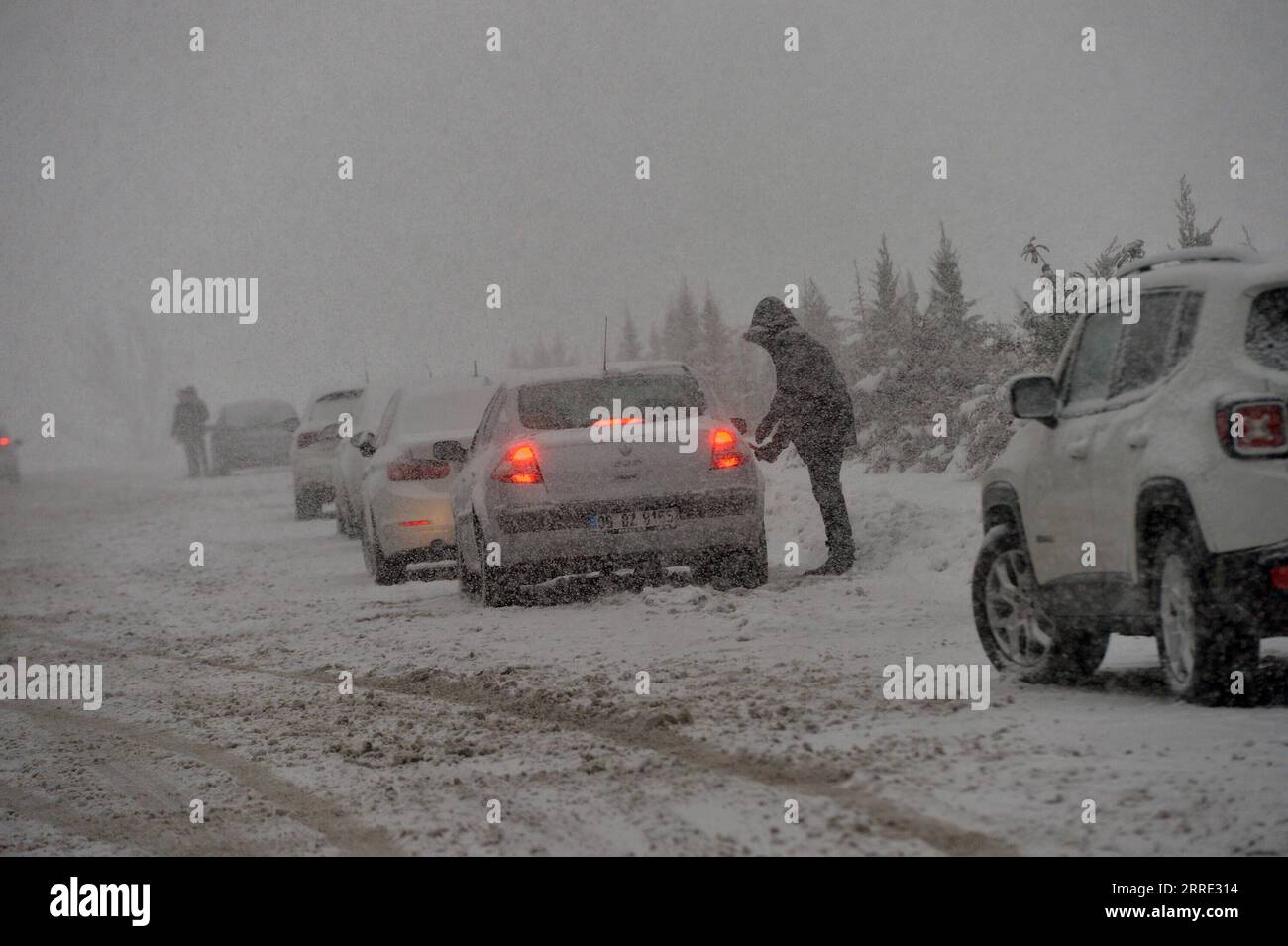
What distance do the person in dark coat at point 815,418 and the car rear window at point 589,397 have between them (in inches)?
41.3

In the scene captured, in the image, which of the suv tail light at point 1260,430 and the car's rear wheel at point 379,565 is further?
the car's rear wheel at point 379,565

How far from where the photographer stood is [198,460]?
42.9m

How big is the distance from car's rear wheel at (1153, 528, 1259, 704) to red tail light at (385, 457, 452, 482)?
8.49 meters

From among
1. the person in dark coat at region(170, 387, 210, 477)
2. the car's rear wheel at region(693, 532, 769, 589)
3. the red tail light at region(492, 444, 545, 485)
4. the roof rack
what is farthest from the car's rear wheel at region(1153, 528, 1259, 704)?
the person in dark coat at region(170, 387, 210, 477)

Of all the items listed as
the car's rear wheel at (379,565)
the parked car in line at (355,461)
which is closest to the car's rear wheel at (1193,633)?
the car's rear wheel at (379,565)

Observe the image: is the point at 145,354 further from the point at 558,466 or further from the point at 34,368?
the point at 558,466

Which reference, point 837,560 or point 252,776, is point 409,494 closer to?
point 837,560

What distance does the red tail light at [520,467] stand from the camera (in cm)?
1076

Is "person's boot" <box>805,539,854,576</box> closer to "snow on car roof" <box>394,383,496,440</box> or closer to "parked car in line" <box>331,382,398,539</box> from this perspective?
"snow on car roof" <box>394,383,496,440</box>

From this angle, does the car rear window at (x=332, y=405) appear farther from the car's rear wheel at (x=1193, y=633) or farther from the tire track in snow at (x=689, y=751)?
the car's rear wheel at (x=1193, y=633)

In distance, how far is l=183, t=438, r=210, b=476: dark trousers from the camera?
4247 cm

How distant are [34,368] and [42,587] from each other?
151387 mm

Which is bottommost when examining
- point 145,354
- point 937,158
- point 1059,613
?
point 1059,613

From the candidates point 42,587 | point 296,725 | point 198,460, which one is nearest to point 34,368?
point 198,460
